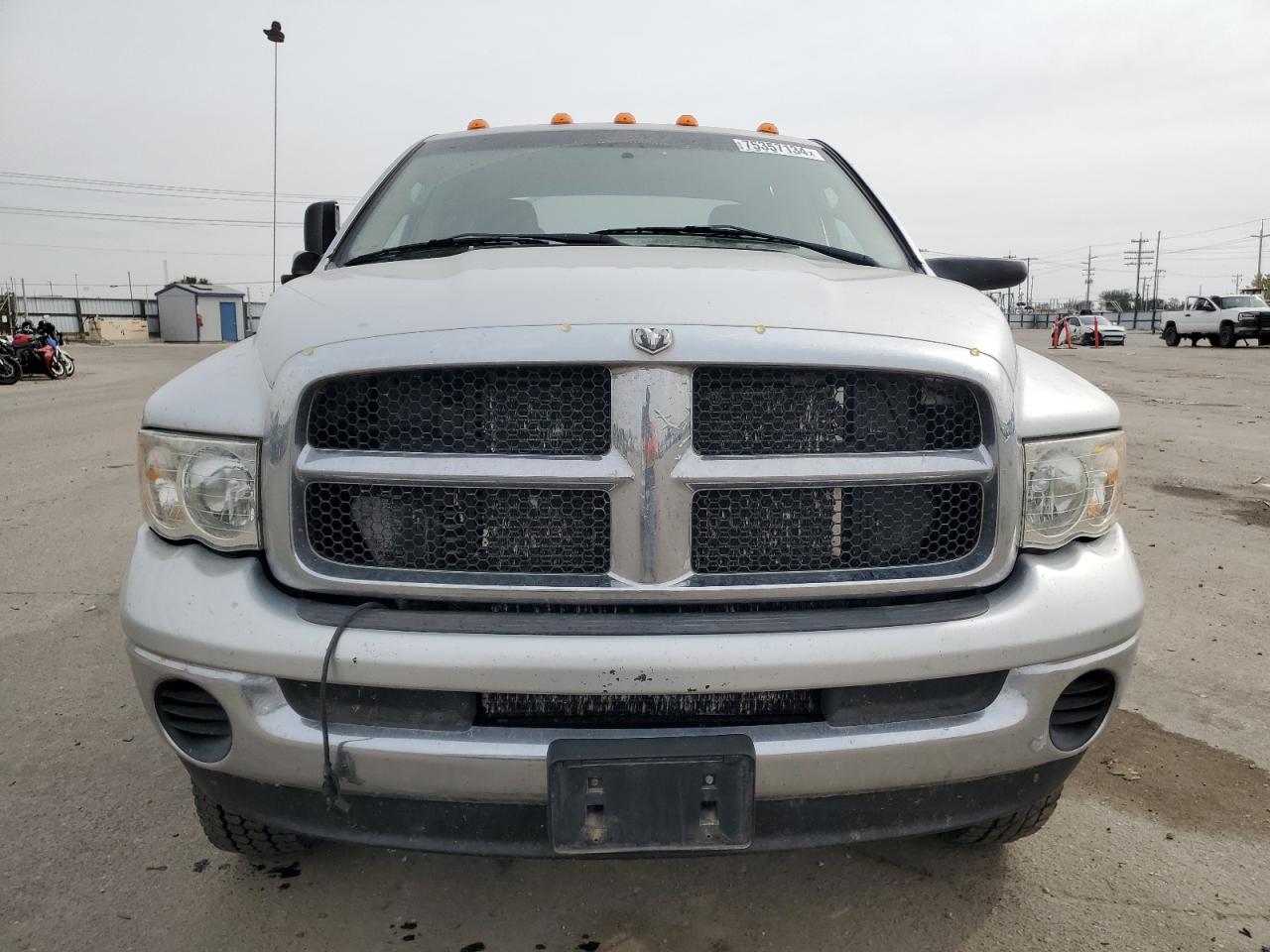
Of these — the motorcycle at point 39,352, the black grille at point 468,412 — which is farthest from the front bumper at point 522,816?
the motorcycle at point 39,352

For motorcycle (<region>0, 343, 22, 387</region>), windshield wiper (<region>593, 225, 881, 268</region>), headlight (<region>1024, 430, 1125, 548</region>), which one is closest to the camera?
headlight (<region>1024, 430, 1125, 548</region>)

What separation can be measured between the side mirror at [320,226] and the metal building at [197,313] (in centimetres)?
4692

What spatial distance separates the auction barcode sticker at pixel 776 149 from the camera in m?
3.24

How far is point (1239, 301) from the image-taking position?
3069 centimetres

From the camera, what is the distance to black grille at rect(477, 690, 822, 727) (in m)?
1.64

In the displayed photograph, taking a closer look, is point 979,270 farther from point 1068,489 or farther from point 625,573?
point 625,573

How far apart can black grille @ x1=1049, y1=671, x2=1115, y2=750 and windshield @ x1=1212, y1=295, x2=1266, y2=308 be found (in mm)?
34898

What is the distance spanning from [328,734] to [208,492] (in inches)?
20.2

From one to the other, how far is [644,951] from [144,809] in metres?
1.45

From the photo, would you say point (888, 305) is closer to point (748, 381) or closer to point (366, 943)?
point (748, 381)

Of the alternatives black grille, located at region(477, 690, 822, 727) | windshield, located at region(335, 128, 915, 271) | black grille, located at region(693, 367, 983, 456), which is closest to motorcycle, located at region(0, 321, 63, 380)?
windshield, located at region(335, 128, 915, 271)

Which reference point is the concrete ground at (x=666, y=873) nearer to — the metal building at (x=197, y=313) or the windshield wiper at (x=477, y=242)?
the windshield wiper at (x=477, y=242)

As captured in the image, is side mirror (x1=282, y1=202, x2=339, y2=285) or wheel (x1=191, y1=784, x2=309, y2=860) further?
side mirror (x1=282, y1=202, x2=339, y2=285)

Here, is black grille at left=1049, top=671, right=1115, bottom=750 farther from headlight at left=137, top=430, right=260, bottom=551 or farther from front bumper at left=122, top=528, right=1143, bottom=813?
headlight at left=137, top=430, right=260, bottom=551
